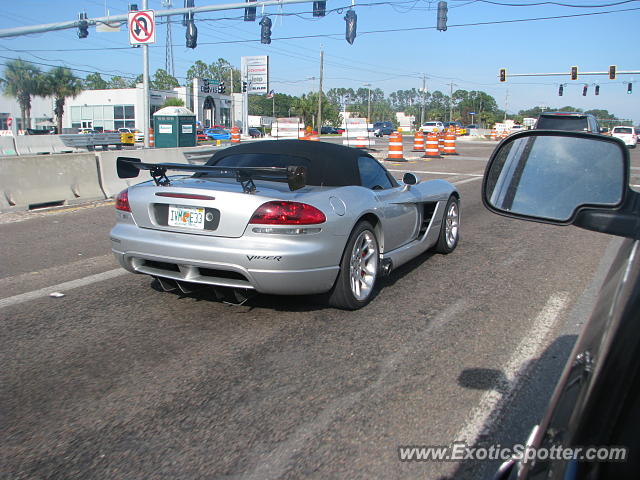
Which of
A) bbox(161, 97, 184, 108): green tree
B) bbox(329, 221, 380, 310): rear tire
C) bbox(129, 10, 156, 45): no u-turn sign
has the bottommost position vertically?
bbox(329, 221, 380, 310): rear tire

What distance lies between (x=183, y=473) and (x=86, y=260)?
4.43 meters

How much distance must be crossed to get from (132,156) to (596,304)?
35.9 feet

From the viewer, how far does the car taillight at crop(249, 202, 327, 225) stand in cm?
411

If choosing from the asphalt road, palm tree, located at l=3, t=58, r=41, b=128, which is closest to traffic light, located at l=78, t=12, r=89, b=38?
the asphalt road

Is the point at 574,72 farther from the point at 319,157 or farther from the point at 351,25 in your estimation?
the point at 319,157

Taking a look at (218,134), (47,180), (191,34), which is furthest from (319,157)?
(218,134)

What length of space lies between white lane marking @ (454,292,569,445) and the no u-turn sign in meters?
16.0

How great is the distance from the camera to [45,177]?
10.0 metres

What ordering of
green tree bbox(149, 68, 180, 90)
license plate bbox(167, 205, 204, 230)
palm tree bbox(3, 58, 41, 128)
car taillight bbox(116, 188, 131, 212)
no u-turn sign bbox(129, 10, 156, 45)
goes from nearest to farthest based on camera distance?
license plate bbox(167, 205, 204, 230), car taillight bbox(116, 188, 131, 212), no u-turn sign bbox(129, 10, 156, 45), palm tree bbox(3, 58, 41, 128), green tree bbox(149, 68, 180, 90)

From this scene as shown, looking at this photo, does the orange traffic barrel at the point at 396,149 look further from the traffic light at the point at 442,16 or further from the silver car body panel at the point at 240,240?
the silver car body panel at the point at 240,240

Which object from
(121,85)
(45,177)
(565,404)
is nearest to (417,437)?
(565,404)

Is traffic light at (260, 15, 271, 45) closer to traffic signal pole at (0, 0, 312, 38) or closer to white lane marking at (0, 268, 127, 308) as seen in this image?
traffic signal pole at (0, 0, 312, 38)

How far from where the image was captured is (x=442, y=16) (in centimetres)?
2356

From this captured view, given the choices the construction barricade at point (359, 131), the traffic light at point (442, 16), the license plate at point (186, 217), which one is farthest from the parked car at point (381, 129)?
the license plate at point (186, 217)
